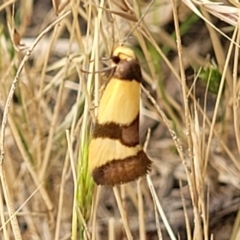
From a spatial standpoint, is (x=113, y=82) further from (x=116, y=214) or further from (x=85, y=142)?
(x=116, y=214)

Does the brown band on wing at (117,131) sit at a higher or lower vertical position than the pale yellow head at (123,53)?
lower

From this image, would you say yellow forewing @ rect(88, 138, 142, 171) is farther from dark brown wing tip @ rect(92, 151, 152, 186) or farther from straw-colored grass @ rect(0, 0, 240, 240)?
straw-colored grass @ rect(0, 0, 240, 240)

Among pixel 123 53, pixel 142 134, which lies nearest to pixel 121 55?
pixel 123 53

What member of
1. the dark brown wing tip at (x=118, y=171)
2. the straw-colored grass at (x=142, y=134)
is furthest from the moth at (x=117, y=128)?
the straw-colored grass at (x=142, y=134)

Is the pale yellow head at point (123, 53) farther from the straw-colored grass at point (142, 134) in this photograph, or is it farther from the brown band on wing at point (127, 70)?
the straw-colored grass at point (142, 134)

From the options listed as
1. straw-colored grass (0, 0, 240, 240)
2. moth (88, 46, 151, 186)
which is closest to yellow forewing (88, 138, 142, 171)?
moth (88, 46, 151, 186)

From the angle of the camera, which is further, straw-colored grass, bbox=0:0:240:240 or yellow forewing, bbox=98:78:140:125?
straw-colored grass, bbox=0:0:240:240

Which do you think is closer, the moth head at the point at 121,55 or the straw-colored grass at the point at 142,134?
the moth head at the point at 121,55

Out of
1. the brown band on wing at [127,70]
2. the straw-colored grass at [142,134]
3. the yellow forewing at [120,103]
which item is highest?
the brown band on wing at [127,70]

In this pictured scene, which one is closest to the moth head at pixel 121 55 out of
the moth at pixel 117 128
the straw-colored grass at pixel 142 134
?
the moth at pixel 117 128
